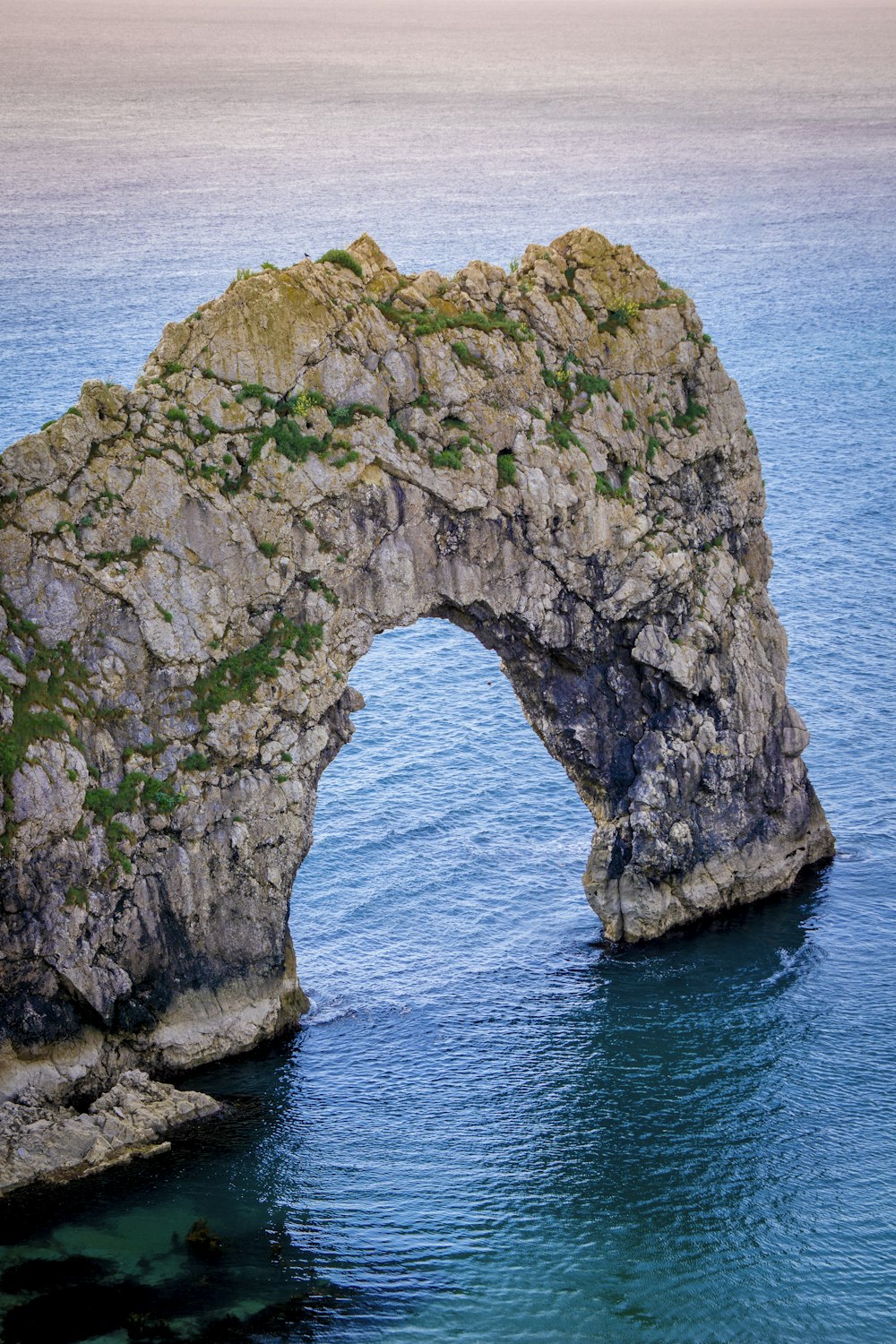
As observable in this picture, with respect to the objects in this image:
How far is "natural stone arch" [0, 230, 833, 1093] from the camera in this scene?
44.8 m

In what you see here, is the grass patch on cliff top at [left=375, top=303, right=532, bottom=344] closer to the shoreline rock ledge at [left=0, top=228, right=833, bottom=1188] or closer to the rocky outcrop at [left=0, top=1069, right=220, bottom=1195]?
the shoreline rock ledge at [left=0, top=228, right=833, bottom=1188]

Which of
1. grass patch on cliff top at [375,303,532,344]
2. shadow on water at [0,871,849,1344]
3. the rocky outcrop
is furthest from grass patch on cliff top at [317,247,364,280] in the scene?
the rocky outcrop

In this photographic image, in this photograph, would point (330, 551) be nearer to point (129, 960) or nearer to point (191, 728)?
point (191, 728)

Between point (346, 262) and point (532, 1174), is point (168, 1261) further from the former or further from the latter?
point (346, 262)

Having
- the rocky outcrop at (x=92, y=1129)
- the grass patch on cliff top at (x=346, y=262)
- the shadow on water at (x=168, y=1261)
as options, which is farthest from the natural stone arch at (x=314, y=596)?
the shadow on water at (x=168, y=1261)

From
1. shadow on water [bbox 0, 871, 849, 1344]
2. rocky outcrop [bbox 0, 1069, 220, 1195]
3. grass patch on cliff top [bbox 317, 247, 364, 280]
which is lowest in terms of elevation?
shadow on water [bbox 0, 871, 849, 1344]

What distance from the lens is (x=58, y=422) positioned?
44312 millimetres

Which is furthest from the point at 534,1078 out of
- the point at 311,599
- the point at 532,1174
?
the point at 311,599

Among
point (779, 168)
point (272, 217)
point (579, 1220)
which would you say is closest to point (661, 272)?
point (272, 217)

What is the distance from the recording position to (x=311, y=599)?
4862 cm

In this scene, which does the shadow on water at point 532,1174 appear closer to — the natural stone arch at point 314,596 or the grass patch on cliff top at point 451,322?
the natural stone arch at point 314,596

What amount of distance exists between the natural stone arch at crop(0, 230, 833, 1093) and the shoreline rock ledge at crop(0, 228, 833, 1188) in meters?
0.10

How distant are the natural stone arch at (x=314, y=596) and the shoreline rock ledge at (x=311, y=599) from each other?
10 cm

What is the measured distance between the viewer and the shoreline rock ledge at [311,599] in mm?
44781
